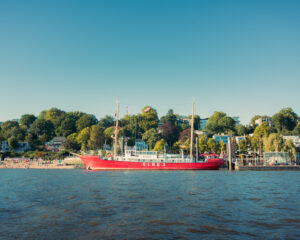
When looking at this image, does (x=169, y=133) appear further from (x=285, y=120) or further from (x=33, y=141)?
(x=33, y=141)

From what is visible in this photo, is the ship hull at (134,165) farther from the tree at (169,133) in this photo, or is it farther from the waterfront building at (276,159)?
the tree at (169,133)

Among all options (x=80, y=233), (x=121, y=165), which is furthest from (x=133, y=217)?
(x=121, y=165)

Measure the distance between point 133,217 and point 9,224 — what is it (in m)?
6.79

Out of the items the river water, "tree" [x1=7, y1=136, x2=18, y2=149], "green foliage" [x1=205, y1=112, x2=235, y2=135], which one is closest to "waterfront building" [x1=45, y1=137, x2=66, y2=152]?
"tree" [x1=7, y1=136, x2=18, y2=149]

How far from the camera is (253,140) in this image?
302 feet

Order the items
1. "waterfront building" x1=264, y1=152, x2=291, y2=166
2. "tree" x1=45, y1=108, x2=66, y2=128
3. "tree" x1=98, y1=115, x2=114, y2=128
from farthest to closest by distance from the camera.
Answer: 1. "tree" x1=98, y1=115, x2=114, y2=128
2. "tree" x1=45, y1=108, x2=66, y2=128
3. "waterfront building" x1=264, y1=152, x2=291, y2=166

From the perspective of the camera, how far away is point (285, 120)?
4656 inches

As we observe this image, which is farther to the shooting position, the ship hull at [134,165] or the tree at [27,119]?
the tree at [27,119]

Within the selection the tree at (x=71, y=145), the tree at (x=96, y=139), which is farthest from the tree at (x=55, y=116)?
the tree at (x=96, y=139)

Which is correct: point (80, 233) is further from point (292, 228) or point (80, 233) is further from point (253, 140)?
point (253, 140)

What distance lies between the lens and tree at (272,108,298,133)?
118m

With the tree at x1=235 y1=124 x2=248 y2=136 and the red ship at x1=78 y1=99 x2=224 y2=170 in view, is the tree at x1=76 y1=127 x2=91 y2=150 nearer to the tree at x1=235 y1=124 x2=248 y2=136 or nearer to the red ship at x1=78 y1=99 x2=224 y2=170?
the red ship at x1=78 y1=99 x2=224 y2=170

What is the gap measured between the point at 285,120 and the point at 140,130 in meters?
67.2

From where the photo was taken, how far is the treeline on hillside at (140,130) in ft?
334
